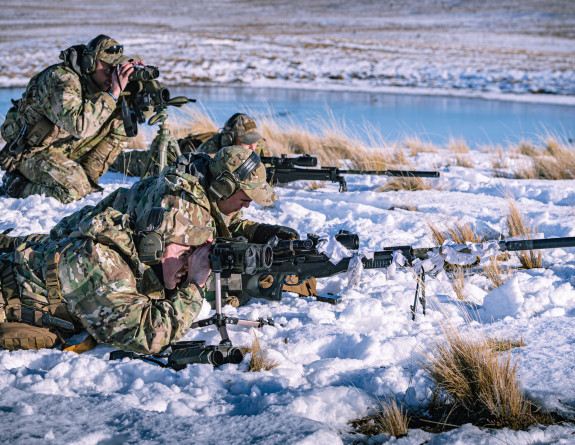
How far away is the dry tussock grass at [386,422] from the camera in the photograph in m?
2.59

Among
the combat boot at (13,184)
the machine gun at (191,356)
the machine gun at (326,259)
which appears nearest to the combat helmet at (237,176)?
the machine gun at (326,259)

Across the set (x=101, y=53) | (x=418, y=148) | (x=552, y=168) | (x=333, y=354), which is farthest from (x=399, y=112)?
(x=333, y=354)

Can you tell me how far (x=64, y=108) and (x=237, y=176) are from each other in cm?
296

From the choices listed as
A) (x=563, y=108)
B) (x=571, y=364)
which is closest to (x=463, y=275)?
(x=571, y=364)

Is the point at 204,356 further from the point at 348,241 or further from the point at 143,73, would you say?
the point at 143,73

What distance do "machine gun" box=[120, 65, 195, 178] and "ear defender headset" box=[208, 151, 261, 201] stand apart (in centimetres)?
258

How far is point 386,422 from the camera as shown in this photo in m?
2.63

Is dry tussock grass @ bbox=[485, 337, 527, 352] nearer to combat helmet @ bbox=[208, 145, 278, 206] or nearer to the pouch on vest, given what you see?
combat helmet @ bbox=[208, 145, 278, 206]

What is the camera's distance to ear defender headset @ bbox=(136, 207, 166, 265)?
3.16 meters

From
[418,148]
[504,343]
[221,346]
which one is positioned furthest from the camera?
[418,148]

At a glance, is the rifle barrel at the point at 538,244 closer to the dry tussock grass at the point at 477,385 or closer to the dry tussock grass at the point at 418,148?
the dry tussock grass at the point at 477,385

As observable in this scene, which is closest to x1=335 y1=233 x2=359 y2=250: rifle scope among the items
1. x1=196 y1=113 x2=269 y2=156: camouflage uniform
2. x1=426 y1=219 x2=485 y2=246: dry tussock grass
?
x1=426 y1=219 x2=485 y2=246: dry tussock grass

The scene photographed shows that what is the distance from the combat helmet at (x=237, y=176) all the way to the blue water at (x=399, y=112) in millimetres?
7466

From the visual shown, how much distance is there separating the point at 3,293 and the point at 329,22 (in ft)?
164
